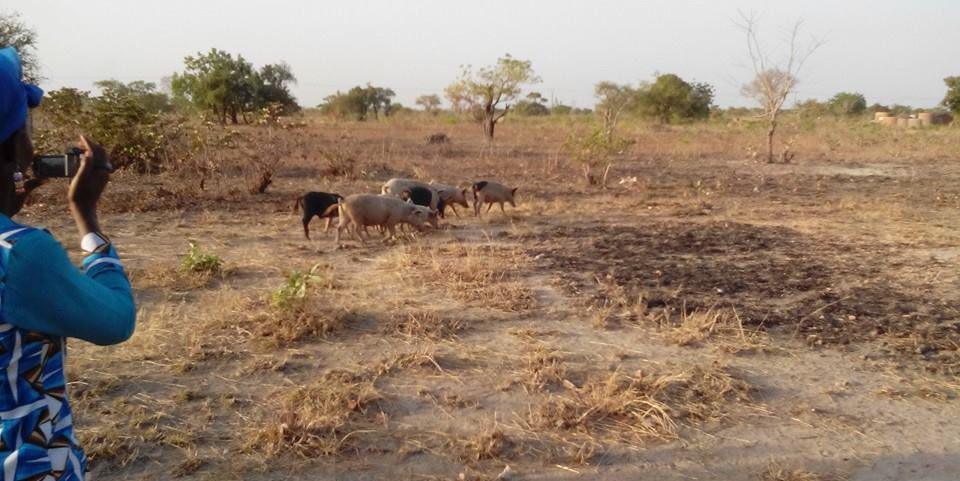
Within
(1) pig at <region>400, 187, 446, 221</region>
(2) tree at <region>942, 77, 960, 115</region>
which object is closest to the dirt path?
(1) pig at <region>400, 187, 446, 221</region>

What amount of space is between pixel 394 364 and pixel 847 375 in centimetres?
339

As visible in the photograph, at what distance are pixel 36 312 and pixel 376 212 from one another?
328 inches

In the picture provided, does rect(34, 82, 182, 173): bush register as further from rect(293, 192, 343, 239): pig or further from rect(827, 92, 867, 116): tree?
rect(827, 92, 867, 116): tree

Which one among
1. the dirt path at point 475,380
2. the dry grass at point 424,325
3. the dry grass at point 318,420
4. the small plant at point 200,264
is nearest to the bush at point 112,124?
the dirt path at point 475,380

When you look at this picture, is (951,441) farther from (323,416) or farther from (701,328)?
(323,416)

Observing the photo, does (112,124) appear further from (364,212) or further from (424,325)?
(424,325)

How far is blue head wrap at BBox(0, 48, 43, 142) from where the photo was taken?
1450mm

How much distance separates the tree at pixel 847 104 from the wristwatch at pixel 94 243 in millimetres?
59126

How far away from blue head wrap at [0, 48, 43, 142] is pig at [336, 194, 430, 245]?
8.00 metres

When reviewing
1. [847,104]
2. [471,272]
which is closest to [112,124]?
[471,272]

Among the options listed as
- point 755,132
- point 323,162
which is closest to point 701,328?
point 323,162

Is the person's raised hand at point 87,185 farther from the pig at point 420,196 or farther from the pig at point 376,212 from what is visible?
the pig at point 420,196

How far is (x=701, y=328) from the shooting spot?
19.2 feet

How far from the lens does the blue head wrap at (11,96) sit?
57.1 inches
